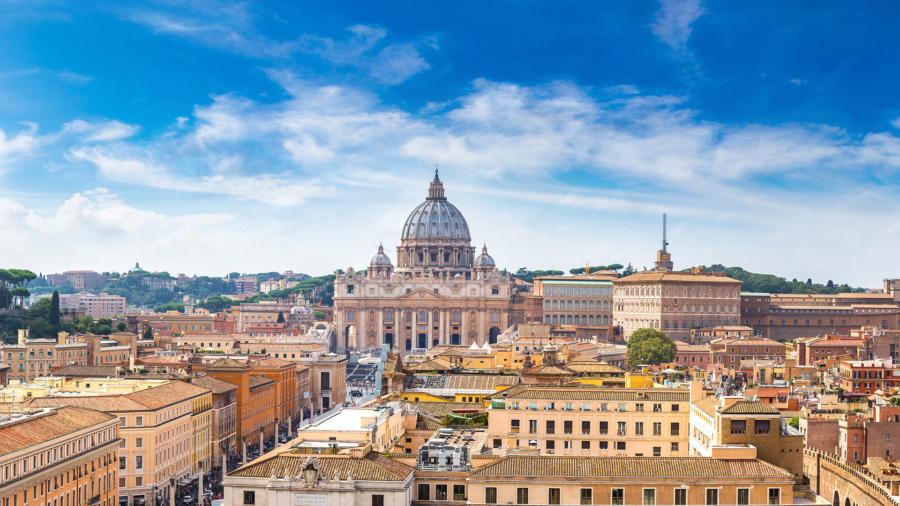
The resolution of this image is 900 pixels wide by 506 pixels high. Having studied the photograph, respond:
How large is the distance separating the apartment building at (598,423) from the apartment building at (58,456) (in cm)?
1356

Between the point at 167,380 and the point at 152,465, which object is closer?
the point at 152,465

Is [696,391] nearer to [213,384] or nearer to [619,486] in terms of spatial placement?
[619,486]

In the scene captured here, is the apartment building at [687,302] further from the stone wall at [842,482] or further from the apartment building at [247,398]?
the stone wall at [842,482]

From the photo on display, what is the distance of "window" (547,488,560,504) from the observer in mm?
28375

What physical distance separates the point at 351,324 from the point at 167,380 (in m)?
95.9

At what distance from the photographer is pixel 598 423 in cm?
3684

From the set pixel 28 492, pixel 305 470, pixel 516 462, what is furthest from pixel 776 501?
pixel 28 492

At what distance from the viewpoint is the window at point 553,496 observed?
93.1ft


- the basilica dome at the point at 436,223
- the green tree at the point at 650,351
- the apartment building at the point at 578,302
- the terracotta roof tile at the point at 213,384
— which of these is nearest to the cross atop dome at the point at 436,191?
the basilica dome at the point at 436,223

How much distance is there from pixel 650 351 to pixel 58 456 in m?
63.1

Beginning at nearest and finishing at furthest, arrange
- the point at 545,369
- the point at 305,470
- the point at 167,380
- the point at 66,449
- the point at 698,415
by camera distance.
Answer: the point at 305,470 < the point at 698,415 < the point at 66,449 < the point at 545,369 < the point at 167,380

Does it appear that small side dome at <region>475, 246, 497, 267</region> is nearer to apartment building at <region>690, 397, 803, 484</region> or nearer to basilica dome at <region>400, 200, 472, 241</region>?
basilica dome at <region>400, 200, 472, 241</region>

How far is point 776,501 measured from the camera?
28562 mm

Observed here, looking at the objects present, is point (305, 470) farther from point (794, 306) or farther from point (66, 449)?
point (794, 306)
